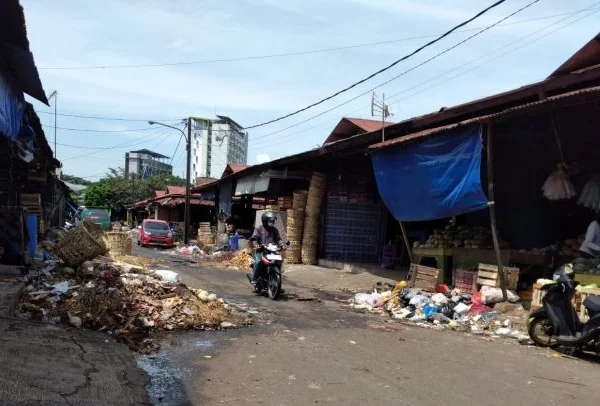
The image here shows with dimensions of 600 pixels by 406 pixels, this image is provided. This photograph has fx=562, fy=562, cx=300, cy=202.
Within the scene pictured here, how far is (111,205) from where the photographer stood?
7525cm

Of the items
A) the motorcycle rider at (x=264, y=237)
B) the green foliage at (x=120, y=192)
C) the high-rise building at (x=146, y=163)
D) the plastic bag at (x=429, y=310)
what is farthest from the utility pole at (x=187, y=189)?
the high-rise building at (x=146, y=163)

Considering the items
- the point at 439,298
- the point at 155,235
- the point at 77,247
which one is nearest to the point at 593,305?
the point at 439,298

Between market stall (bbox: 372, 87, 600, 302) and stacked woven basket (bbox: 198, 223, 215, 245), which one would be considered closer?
market stall (bbox: 372, 87, 600, 302)

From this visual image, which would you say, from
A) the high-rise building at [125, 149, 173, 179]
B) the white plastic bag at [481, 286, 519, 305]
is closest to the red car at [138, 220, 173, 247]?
the white plastic bag at [481, 286, 519, 305]

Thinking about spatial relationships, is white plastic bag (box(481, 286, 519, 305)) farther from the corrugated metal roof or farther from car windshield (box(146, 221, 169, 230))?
car windshield (box(146, 221, 169, 230))

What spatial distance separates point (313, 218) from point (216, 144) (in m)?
26.1

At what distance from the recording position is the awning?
74.0 feet

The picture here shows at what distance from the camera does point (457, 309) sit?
10.5m

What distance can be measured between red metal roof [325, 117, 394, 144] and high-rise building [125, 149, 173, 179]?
69.3m

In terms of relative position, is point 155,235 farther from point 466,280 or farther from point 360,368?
point 360,368

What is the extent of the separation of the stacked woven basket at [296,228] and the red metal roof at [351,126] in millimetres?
3049

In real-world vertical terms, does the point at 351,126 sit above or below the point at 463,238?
above

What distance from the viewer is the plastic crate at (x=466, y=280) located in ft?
38.4

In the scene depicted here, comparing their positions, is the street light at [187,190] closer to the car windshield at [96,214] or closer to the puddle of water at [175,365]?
the car windshield at [96,214]
